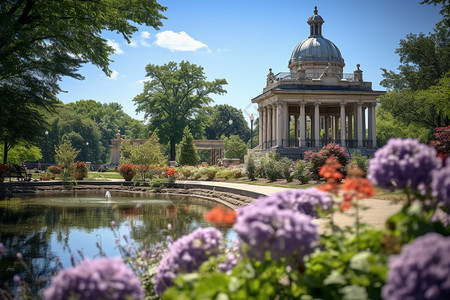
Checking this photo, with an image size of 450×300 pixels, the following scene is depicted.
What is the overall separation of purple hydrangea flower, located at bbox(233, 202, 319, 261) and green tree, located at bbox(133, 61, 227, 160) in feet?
168

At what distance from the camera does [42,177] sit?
105 ft

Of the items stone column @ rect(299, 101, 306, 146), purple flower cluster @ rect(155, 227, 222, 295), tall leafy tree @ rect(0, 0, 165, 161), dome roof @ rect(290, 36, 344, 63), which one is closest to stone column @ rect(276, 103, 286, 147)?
stone column @ rect(299, 101, 306, 146)

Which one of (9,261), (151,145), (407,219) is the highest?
(151,145)

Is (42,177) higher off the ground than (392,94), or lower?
lower

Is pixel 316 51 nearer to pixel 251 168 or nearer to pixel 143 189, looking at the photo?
pixel 251 168

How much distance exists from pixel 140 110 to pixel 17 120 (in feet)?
119

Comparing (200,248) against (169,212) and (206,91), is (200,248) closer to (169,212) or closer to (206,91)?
(169,212)

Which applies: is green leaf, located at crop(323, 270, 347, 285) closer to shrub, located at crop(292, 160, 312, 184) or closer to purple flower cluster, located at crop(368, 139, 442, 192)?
purple flower cluster, located at crop(368, 139, 442, 192)

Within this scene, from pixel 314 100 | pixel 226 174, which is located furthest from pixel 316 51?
pixel 226 174

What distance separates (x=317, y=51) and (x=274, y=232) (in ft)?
154

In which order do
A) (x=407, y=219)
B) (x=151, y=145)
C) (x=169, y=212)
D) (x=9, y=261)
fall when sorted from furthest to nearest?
(x=151, y=145)
(x=169, y=212)
(x=9, y=261)
(x=407, y=219)

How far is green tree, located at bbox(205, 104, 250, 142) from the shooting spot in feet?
287

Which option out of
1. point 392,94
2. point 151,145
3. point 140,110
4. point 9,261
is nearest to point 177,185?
point 151,145

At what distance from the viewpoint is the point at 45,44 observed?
19.1 metres
